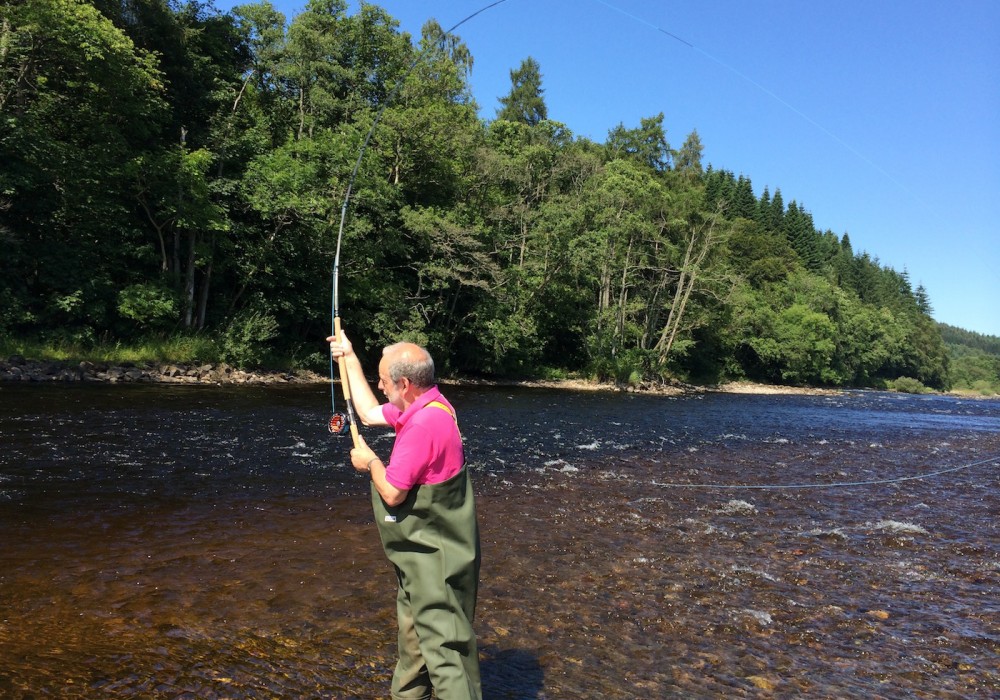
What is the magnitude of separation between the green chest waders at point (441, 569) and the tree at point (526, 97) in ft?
231

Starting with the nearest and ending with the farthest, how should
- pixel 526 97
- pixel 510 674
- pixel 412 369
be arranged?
pixel 412 369 → pixel 510 674 → pixel 526 97

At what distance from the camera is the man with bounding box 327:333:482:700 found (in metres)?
3.21

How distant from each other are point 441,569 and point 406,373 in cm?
97

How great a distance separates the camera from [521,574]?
641 cm

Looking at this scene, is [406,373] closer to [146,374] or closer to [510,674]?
[510,674]

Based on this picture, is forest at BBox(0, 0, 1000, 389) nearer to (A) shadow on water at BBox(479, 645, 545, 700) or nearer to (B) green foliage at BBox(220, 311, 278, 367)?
(B) green foliage at BBox(220, 311, 278, 367)

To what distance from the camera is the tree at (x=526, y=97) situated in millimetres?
69875

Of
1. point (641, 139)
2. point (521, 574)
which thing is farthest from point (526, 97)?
point (521, 574)

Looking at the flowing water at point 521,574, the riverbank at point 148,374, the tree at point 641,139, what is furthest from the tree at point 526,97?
the flowing water at point 521,574

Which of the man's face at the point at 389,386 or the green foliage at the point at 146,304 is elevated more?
the green foliage at the point at 146,304

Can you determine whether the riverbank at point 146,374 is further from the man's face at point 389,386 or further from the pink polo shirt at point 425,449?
the pink polo shirt at point 425,449

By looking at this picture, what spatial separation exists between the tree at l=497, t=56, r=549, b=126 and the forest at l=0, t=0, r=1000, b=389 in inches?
647

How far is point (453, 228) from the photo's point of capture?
33.4 m

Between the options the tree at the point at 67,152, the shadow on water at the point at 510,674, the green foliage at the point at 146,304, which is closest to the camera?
the shadow on water at the point at 510,674
